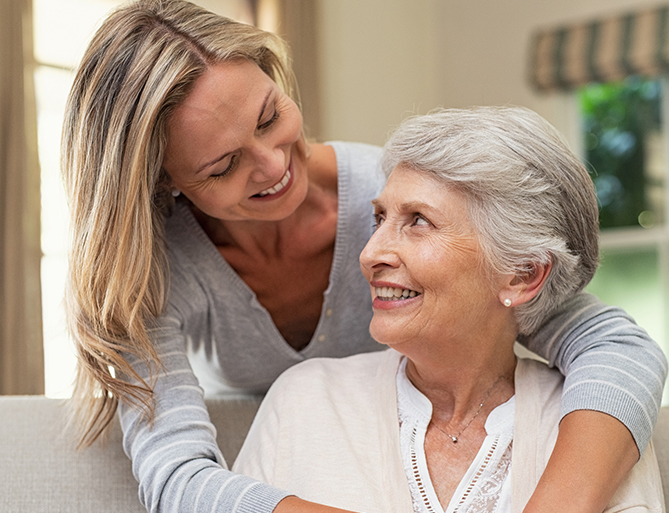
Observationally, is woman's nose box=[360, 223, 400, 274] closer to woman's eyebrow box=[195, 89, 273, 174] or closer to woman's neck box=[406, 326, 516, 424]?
woman's neck box=[406, 326, 516, 424]

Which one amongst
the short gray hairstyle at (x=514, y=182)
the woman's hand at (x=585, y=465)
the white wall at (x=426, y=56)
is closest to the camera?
the woman's hand at (x=585, y=465)

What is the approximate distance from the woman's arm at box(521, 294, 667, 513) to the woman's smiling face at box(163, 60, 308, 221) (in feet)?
2.13

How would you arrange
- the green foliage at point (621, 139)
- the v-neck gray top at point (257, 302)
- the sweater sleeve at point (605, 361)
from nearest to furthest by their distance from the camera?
the sweater sleeve at point (605, 361) → the v-neck gray top at point (257, 302) → the green foliage at point (621, 139)

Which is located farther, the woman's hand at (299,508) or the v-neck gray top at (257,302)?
the v-neck gray top at (257,302)

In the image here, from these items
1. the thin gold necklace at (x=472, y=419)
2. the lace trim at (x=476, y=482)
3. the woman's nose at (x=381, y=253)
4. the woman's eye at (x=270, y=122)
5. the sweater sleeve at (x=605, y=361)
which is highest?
the woman's eye at (x=270, y=122)

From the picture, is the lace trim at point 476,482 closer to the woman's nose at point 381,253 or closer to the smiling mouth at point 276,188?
the woman's nose at point 381,253

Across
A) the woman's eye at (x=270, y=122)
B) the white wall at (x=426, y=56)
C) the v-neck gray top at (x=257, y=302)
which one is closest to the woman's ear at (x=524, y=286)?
the v-neck gray top at (x=257, y=302)

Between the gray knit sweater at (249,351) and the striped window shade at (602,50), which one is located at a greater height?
the striped window shade at (602,50)

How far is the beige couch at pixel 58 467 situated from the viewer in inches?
63.6

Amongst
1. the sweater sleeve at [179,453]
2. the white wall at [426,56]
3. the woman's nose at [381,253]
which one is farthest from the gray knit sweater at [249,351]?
the white wall at [426,56]

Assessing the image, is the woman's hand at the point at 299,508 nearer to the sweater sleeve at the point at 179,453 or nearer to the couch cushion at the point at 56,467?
the sweater sleeve at the point at 179,453

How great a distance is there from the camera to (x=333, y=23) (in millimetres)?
4914

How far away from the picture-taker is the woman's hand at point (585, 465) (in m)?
1.21

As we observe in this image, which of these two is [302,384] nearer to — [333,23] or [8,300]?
[8,300]
